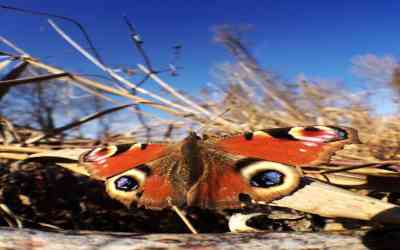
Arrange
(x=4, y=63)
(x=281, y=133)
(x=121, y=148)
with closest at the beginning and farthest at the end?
(x=281, y=133) < (x=121, y=148) < (x=4, y=63)

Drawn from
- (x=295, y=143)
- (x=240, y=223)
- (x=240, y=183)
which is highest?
(x=295, y=143)

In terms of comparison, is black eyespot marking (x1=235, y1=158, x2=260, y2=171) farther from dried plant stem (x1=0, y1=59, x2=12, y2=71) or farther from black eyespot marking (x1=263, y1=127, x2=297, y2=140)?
dried plant stem (x1=0, y1=59, x2=12, y2=71)

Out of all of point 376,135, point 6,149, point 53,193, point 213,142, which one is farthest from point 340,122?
point 6,149

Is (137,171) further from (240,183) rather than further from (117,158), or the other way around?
(240,183)

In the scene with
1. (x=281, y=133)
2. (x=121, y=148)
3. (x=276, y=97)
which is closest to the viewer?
(x=281, y=133)

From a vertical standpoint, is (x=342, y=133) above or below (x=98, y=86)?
below

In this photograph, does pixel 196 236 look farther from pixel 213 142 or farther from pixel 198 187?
pixel 213 142

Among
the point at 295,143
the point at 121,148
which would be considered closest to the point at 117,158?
the point at 121,148

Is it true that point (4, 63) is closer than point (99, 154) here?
No
